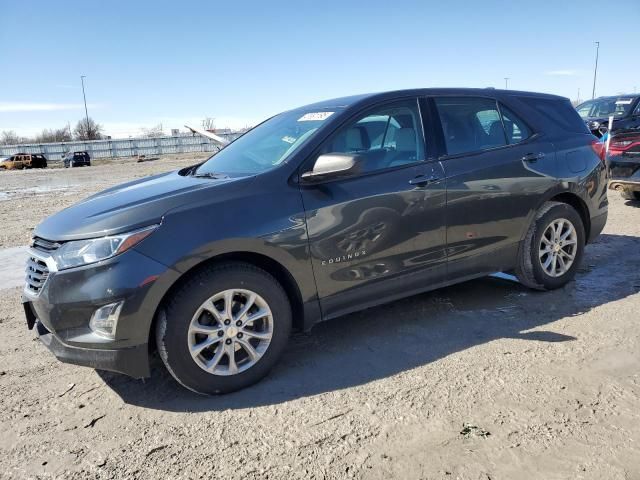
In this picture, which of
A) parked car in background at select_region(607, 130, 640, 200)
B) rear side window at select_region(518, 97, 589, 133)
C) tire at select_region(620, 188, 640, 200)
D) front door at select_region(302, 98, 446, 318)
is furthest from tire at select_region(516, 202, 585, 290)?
tire at select_region(620, 188, 640, 200)

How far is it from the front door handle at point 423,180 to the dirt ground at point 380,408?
1120 mm

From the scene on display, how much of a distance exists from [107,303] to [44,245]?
2.25ft

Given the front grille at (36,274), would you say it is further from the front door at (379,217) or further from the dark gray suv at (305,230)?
the front door at (379,217)

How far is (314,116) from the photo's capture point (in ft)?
12.8

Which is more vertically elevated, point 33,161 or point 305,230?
point 33,161

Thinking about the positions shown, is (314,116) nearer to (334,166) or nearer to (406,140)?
(406,140)

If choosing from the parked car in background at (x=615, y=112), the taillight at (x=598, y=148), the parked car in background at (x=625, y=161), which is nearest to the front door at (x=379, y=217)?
the taillight at (x=598, y=148)

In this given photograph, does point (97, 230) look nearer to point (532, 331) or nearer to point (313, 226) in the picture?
point (313, 226)

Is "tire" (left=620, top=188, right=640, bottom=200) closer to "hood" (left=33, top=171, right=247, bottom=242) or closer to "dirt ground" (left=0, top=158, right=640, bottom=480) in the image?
"dirt ground" (left=0, top=158, right=640, bottom=480)

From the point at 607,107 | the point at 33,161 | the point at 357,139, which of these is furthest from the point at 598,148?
the point at 33,161

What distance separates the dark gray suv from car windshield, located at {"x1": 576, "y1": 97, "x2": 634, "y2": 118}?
9.53 meters

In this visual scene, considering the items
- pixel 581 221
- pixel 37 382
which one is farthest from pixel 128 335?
pixel 581 221

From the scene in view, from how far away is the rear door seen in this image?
13.1 ft

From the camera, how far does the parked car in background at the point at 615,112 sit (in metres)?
12.0
